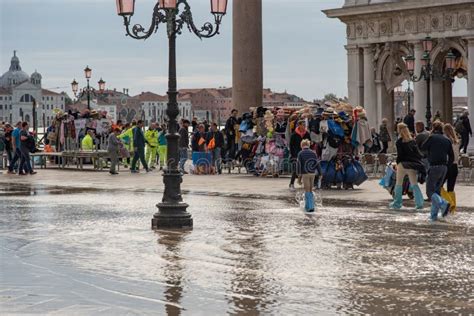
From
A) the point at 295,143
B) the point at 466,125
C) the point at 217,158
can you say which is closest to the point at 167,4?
the point at 295,143

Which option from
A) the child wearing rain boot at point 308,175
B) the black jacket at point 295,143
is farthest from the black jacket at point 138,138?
the child wearing rain boot at point 308,175

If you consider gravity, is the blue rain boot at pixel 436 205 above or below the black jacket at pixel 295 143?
below

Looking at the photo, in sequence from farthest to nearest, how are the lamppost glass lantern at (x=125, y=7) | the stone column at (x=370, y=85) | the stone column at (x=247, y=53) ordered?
the stone column at (x=370, y=85) < the stone column at (x=247, y=53) < the lamppost glass lantern at (x=125, y=7)

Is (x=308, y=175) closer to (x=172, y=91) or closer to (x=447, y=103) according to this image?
(x=172, y=91)

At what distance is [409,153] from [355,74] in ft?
85.2

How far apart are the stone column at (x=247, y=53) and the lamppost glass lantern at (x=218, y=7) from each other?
15.8 metres

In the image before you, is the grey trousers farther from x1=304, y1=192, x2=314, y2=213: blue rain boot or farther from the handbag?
x1=304, y1=192, x2=314, y2=213: blue rain boot

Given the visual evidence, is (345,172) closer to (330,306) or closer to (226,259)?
(226,259)

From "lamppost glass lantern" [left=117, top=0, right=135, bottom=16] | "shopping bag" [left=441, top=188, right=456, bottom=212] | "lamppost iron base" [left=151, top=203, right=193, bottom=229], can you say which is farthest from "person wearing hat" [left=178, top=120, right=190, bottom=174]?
"lamppost iron base" [left=151, top=203, right=193, bottom=229]

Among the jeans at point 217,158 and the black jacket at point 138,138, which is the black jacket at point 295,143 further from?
the black jacket at point 138,138

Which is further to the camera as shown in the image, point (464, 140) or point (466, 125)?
point (466, 125)

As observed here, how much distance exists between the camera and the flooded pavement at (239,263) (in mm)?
11133

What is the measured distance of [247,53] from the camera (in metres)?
35.4

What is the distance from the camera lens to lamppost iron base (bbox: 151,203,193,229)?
59.2 feet
